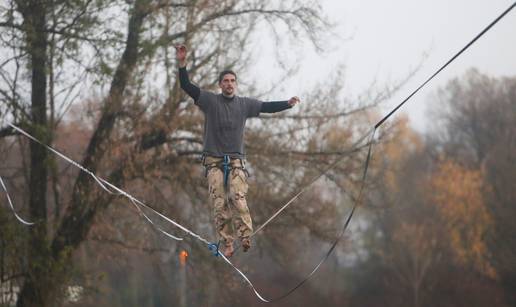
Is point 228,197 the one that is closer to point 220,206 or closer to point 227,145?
point 220,206

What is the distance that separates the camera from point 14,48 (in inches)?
554

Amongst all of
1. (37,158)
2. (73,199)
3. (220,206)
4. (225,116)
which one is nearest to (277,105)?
(225,116)

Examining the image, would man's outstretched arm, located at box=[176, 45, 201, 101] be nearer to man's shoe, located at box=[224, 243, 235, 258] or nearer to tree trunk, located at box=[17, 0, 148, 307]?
man's shoe, located at box=[224, 243, 235, 258]

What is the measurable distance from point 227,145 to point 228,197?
24.2 inches

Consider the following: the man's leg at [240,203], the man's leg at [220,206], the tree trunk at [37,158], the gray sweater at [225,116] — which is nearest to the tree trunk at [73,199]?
the tree trunk at [37,158]

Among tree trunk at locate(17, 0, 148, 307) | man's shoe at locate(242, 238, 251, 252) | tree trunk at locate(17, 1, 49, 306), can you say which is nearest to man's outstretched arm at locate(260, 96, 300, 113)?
man's shoe at locate(242, 238, 251, 252)

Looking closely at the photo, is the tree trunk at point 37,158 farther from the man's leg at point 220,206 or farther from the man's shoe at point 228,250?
the man's shoe at point 228,250

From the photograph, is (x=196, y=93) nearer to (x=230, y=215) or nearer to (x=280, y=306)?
(x=230, y=215)

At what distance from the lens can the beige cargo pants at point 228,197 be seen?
24.7 ft

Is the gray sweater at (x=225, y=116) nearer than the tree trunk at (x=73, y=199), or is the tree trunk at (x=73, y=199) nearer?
the gray sweater at (x=225, y=116)

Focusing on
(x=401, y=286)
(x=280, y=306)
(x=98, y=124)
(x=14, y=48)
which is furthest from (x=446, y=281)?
(x=14, y=48)

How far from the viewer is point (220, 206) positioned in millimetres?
7609

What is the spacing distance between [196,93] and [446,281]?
3050 cm

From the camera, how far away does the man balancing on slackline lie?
7297 millimetres
